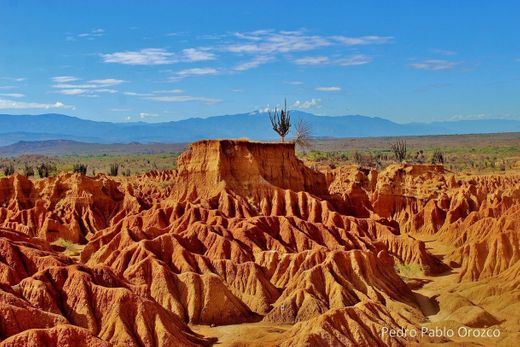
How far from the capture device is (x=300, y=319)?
46.4 meters

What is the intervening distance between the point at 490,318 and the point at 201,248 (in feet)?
80.1

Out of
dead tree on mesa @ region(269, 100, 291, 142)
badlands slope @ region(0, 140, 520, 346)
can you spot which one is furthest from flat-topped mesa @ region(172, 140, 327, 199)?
dead tree on mesa @ region(269, 100, 291, 142)

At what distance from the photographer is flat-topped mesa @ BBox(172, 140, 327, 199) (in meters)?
75.4

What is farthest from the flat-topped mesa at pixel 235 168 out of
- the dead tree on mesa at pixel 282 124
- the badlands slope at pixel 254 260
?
the dead tree on mesa at pixel 282 124

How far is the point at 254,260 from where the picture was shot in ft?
190

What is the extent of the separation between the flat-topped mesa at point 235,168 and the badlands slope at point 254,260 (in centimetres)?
13

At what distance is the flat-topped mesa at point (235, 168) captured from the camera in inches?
2968

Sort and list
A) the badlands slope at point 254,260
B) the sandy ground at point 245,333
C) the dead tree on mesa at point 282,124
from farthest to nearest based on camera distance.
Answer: the dead tree on mesa at point 282,124, the sandy ground at point 245,333, the badlands slope at point 254,260

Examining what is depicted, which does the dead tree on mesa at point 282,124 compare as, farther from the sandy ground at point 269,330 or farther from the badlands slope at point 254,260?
the sandy ground at point 269,330

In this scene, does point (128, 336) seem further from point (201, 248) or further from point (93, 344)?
point (201, 248)

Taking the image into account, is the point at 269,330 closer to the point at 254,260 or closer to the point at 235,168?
the point at 254,260

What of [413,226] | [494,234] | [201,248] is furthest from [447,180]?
[201,248]

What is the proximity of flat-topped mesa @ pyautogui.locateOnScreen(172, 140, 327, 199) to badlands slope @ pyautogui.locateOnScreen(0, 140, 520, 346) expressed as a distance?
0.13m

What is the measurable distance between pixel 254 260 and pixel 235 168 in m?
20.1
